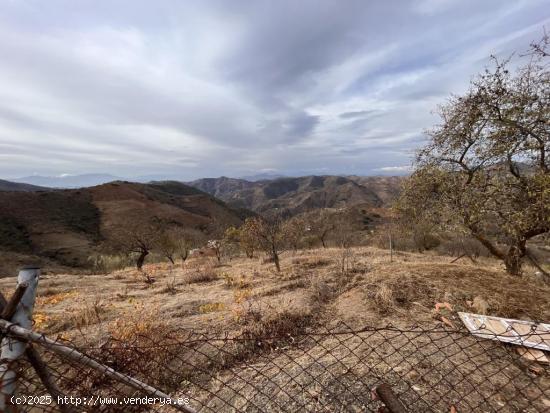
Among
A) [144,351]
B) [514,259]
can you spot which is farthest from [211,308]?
[514,259]

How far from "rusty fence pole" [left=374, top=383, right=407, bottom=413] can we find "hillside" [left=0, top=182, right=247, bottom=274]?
37186 mm

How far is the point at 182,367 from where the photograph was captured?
5375 millimetres

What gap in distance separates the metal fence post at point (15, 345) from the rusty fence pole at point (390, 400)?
9.60ft

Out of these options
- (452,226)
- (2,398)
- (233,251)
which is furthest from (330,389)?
(233,251)

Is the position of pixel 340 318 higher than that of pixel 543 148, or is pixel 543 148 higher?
pixel 543 148

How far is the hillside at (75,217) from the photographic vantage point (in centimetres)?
4247

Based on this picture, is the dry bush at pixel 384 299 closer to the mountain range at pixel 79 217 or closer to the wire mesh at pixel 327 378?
the wire mesh at pixel 327 378

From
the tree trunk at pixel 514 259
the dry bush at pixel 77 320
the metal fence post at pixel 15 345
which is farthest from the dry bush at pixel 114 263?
the metal fence post at pixel 15 345

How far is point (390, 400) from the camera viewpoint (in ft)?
9.34

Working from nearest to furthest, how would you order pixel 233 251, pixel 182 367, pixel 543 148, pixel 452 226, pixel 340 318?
pixel 182 367
pixel 340 318
pixel 543 148
pixel 452 226
pixel 233 251

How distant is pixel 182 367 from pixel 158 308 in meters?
3.76

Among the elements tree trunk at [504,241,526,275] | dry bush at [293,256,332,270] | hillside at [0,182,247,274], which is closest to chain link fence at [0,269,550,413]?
tree trunk at [504,241,526,275]

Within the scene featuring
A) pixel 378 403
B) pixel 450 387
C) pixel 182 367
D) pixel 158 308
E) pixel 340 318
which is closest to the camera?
pixel 378 403

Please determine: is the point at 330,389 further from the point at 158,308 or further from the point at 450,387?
the point at 158,308
